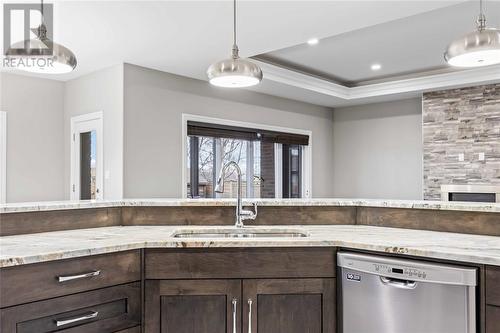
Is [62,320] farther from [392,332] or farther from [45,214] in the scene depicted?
[392,332]

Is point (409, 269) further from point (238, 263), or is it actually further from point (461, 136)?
point (461, 136)

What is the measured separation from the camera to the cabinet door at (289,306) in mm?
2000

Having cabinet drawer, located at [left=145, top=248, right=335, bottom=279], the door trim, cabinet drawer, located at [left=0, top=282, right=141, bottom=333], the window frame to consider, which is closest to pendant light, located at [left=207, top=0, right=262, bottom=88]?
cabinet drawer, located at [left=145, top=248, right=335, bottom=279]

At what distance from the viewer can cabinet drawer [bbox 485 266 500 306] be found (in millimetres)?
1634

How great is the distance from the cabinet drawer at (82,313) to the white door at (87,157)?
3.38 metres

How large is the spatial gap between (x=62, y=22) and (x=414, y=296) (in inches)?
130

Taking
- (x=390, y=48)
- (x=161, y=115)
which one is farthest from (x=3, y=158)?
(x=390, y=48)

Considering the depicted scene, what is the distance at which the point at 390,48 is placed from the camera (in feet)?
16.2

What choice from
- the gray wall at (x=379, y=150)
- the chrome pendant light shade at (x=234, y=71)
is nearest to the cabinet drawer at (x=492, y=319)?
the chrome pendant light shade at (x=234, y=71)

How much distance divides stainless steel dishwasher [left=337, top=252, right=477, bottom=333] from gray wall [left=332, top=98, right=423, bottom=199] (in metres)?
5.39

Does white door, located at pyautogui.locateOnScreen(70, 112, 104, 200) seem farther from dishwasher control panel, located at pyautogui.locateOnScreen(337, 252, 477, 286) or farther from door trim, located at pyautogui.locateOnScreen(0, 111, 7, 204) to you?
dishwasher control panel, located at pyautogui.locateOnScreen(337, 252, 477, 286)

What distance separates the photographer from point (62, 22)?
349cm

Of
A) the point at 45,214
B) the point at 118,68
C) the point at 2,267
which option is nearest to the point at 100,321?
the point at 2,267

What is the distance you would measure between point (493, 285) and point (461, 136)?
491 centimetres
